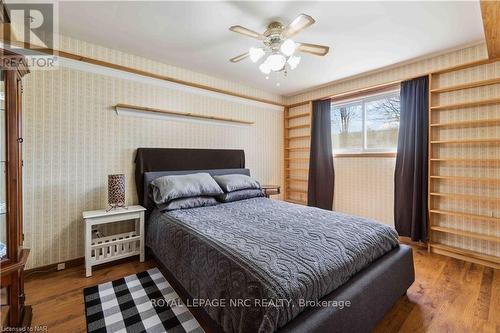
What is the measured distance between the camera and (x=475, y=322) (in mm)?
1589

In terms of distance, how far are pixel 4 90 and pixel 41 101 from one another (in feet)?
3.58

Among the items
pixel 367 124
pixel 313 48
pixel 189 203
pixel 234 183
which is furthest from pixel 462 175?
pixel 189 203

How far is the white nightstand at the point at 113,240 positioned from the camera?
7.17 feet

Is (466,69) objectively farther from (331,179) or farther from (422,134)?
(331,179)

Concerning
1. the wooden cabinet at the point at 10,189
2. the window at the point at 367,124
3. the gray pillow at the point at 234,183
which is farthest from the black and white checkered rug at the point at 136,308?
the window at the point at 367,124

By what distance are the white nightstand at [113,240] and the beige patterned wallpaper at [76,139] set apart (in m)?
0.28

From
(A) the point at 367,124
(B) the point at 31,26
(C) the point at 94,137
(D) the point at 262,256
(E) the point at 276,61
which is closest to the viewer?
(D) the point at 262,256

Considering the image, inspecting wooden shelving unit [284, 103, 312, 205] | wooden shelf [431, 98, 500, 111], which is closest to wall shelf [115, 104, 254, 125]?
wooden shelving unit [284, 103, 312, 205]

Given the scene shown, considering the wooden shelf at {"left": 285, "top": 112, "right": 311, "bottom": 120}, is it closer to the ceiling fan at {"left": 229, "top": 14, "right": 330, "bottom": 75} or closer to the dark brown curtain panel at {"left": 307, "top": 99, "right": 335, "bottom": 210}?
the dark brown curtain panel at {"left": 307, "top": 99, "right": 335, "bottom": 210}

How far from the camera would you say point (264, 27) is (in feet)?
7.20

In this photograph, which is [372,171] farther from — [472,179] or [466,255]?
[466,255]

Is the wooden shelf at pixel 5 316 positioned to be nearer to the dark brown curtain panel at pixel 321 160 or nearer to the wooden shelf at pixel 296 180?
the dark brown curtain panel at pixel 321 160

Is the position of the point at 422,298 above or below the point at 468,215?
below

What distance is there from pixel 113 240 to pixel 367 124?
3.83m
